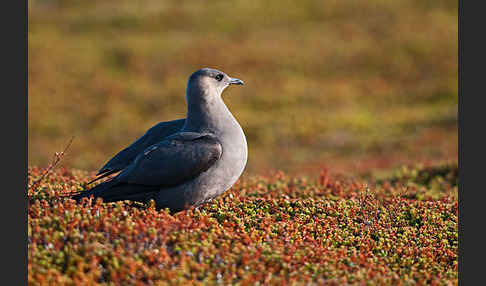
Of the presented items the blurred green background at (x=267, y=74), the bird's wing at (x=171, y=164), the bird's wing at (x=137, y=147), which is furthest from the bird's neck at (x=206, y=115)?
the blurred green background at (x=267, y=74)

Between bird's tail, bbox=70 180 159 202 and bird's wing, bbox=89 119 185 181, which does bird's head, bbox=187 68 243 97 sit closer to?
bird's wing, bbox=89 119 185 181

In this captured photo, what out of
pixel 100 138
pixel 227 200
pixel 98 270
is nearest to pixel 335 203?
pixel 227 200

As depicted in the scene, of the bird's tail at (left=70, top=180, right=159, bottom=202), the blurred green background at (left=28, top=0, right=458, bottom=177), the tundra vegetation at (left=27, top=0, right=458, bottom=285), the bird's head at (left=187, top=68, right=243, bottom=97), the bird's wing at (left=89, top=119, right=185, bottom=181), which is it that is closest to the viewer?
the tundra vegetation at (left=27, top=0, right=458, bottom=285)

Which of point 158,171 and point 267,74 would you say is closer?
point 158,171

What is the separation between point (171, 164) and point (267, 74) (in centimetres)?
3136

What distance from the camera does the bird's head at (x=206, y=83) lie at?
8.56m

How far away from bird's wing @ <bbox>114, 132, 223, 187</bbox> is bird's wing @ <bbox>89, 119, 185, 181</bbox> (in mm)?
1099

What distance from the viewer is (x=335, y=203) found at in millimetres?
9453

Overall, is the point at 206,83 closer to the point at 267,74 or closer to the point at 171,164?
the point at 171,164

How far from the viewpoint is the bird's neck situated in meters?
8.27

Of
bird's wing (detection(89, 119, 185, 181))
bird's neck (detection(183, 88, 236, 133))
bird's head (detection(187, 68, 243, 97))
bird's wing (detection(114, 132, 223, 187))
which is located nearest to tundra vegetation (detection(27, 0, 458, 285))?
bird's wing (detection(114, 132, 223, 187))

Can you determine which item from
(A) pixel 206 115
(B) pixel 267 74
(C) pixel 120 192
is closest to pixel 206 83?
(A) pixel 206 115

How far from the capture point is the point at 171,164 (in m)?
7.57

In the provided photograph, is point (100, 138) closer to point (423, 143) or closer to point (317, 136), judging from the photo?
point (317, 136)
